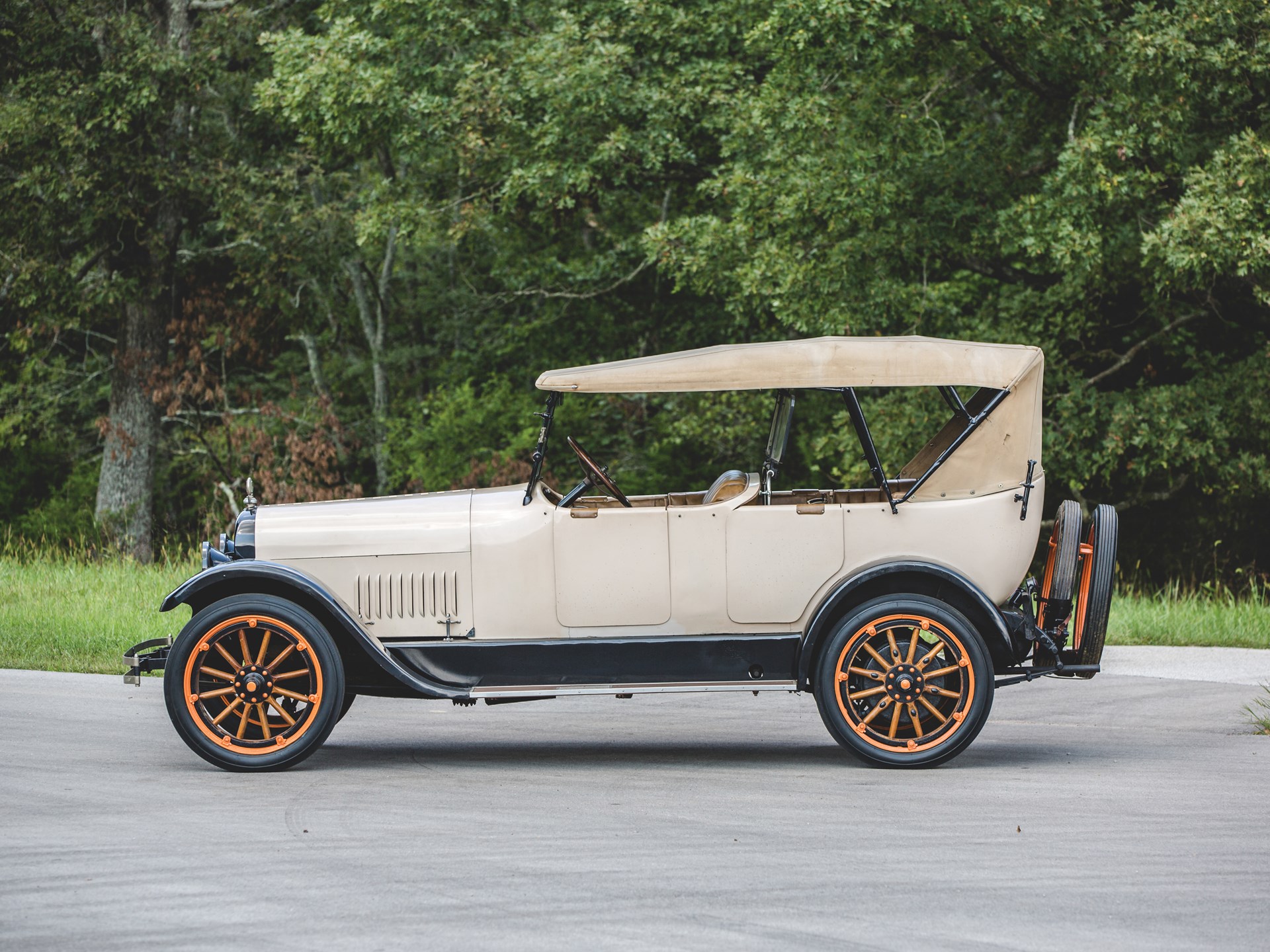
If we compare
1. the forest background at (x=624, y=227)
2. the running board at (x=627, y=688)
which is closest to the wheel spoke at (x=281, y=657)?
the running board at (x=627, y=688)

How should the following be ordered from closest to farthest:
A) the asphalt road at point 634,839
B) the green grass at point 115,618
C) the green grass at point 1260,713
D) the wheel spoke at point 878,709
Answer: the asphalt road at point 634,839, the wheel spoke at point 878,709, the green grass at point 1260,713, the green grass at point 115,618

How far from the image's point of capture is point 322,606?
7.41 m

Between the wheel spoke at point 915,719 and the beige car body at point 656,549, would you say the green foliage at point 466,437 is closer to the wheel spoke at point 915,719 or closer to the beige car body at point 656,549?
the beige car body at point 656,549

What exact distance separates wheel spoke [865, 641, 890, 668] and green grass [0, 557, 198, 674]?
4.92 meters

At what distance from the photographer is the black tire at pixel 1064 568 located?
25.0 ft

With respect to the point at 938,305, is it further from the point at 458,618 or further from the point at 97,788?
the point at 97,788

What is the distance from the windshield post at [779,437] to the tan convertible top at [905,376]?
39 centimetres

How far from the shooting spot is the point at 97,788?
6926 millimetres

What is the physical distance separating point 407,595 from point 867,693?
7.59ft

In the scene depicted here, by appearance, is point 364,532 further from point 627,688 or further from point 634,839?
point 634,839

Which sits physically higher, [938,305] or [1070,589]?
[938,305]

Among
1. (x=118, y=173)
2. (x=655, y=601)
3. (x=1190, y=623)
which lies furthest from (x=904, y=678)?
(x=118, y=173)

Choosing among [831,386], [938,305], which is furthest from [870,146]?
[831,386]

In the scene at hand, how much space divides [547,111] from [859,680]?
13.5m
